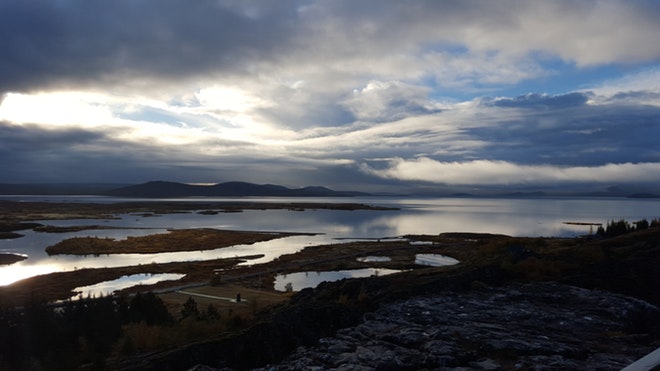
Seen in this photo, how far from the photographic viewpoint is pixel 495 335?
9547 millimetres

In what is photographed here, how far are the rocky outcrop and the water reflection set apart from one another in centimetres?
2977

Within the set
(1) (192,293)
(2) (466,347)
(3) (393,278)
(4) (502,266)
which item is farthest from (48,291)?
(2) (466,347)

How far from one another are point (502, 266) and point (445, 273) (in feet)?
7.84

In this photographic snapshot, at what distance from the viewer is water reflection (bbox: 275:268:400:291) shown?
140 feet

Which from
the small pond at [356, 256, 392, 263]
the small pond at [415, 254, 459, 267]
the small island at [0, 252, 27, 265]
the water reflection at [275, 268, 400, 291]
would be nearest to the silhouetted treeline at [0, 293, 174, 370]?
the water reflection at [275, 268, 400, 291]

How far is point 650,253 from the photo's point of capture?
61.7ft

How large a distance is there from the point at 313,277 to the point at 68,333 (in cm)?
3235

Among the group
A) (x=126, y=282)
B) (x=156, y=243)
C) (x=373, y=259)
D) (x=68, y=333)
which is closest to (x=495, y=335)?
(x=68, y=333)

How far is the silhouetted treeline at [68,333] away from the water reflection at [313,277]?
22.1m

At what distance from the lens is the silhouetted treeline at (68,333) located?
37.1ft

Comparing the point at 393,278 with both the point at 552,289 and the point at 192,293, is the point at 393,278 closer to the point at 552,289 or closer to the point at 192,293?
the point at 552,289

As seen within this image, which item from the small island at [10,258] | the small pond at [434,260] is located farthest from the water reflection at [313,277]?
the small island at [10,258]

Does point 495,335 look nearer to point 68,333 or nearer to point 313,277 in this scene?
point 68,333

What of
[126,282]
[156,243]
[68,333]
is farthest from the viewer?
[156,243]
